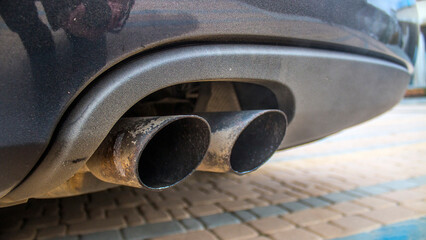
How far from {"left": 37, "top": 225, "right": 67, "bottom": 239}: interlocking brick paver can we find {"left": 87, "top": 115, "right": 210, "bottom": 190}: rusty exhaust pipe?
0.75 m

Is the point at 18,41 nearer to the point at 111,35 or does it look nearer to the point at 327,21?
the point at 111,35

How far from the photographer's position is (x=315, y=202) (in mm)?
2197

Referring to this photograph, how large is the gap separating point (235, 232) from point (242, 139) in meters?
0.56

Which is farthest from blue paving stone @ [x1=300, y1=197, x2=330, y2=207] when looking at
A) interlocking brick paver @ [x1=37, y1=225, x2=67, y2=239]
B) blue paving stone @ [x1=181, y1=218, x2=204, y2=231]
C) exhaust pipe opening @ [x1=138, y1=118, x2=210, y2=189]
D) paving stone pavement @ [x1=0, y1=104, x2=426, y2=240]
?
interlocking brick paver @ [x1=37, y1=225, x2=67, y2=239]

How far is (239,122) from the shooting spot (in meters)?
1.19

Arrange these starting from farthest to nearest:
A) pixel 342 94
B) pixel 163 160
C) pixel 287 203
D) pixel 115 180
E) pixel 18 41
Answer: pixel 287 203 < pixel 342 94 < pixel 163 160 < pixel 115 180 < pixel 18 41

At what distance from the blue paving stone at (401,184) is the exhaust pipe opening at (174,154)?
180 cm

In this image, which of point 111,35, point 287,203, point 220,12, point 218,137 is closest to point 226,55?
point 220,12

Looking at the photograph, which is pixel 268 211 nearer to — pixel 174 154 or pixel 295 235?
pixel 295 235

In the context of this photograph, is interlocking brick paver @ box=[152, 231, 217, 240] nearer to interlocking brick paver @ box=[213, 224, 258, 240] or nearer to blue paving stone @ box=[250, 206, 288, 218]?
interlocking brick paver @ box=[213, 224, 258, 240]

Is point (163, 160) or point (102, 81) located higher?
point (102, 81)

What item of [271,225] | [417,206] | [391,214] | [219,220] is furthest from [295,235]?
[417,206]

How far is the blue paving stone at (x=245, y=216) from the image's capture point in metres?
1.92

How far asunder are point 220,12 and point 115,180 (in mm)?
601
